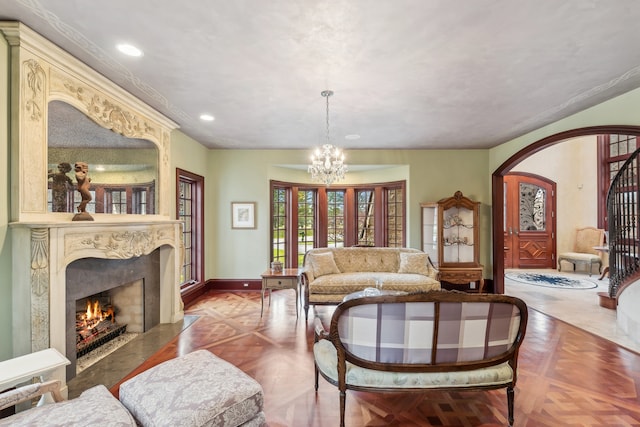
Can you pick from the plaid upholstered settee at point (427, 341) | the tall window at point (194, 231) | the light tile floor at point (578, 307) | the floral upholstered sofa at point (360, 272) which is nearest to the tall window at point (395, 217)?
the floral upholstered sofa at point (360, 272)

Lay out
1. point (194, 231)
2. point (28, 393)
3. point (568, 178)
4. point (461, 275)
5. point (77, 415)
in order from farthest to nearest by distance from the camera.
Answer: point (568, 178) < point (194, 231) < point (461, 275) < point (28, 393) < point (77, 415)

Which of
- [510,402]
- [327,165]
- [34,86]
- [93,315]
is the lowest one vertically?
[510,402]

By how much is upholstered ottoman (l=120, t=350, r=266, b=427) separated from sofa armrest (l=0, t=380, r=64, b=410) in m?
0.33

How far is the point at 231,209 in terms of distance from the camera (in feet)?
19.0

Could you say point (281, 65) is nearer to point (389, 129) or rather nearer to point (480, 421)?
point (389, 129)

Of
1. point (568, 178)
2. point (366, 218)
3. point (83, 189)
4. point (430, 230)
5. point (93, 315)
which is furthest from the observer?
point (568, 178)

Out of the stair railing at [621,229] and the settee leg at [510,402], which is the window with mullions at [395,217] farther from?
the settee leg at [510,402]

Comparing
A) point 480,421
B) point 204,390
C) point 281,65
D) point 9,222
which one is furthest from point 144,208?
point 480,421

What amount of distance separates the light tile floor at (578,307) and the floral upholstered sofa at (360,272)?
1.90m

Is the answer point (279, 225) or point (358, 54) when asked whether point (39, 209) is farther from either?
point (279, 225)

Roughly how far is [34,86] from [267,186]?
383 centimetres

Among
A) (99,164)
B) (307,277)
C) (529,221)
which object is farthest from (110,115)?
(529,221)

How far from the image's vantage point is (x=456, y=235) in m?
5.62

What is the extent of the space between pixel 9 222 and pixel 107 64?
60.5 inches
